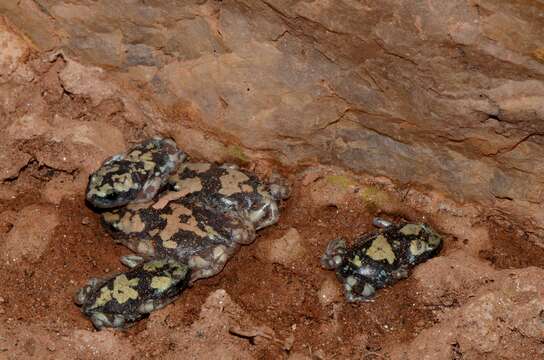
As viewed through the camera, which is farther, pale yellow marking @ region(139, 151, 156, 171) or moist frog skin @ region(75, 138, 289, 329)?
pale yellow marking @ region(139, 151, 156, 171)

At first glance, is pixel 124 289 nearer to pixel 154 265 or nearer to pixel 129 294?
pixel 129 294

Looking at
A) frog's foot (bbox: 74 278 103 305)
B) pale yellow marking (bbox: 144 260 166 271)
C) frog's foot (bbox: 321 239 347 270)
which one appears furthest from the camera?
frog's foot (bbox: 321 239 347 270)

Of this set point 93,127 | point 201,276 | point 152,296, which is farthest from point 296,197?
point 93,127

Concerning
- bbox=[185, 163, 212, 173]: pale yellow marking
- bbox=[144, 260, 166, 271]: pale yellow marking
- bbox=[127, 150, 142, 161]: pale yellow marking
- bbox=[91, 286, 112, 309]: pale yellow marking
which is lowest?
bbox=[91, 286, 112, 309]: pale yellow marking

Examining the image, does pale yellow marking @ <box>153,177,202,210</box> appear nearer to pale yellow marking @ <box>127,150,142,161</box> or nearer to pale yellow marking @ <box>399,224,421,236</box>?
pale yellow marking @ <box>127,150,142,161</box>

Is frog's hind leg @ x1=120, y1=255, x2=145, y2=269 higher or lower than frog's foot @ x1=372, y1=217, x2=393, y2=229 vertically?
lower

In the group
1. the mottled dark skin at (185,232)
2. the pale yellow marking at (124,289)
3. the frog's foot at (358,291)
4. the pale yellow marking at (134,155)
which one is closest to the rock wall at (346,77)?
the pale yellow marking at (134,155)

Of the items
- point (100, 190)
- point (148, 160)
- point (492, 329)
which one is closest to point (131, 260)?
point (100, 190)

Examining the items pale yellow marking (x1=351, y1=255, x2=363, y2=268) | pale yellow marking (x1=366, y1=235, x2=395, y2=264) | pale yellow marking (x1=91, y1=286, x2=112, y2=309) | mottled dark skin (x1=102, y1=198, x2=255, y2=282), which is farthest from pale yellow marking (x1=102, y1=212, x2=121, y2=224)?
pale yellow marking (x1=366, y1=235, x2=395, y2=264)
